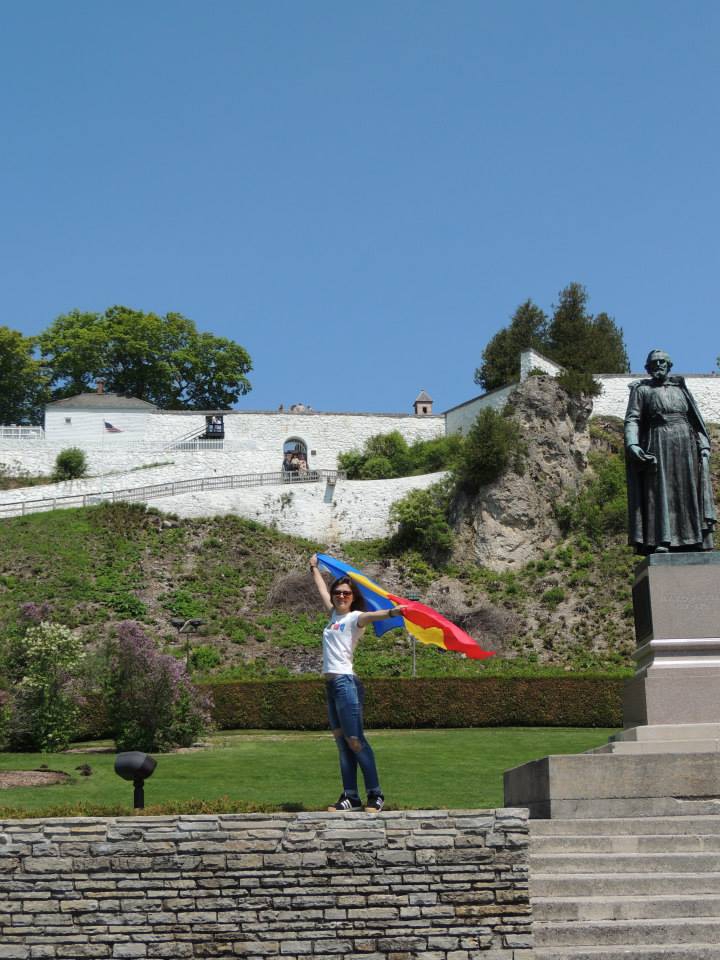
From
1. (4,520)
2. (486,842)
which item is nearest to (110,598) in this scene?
(4,520)

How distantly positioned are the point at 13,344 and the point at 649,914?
54.3 m

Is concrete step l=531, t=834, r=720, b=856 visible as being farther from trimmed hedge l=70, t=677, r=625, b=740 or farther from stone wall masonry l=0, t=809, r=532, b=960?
trimmed hedge l=70, t=677, r=625, b=740

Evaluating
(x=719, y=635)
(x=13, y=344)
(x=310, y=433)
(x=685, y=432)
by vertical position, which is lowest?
(x=719, y=635)

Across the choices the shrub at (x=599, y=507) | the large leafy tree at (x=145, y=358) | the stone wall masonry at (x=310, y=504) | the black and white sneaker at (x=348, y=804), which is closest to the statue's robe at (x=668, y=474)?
the black and white sneaker at (x=348, y=804)

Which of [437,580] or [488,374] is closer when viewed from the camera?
[437,580]

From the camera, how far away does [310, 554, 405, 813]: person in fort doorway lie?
30.2ft

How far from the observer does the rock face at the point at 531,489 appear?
4078 cm

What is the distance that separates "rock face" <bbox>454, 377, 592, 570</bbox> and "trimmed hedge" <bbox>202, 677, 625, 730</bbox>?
43.9 ft

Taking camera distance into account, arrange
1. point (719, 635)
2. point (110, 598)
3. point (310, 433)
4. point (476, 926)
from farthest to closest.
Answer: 1. point (310, 433)
2. point (110, 598)
3. point (719, 635)
4. point (476, 926)

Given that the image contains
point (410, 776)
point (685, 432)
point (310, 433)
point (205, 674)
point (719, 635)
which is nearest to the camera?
point (719, 635)

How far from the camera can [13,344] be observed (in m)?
59.0

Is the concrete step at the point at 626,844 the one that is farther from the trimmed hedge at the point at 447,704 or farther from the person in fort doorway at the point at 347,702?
the trimmed hedge at the point at 447,704

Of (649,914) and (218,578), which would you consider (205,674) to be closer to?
(218,578)

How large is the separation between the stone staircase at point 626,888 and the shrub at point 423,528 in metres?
31.0
